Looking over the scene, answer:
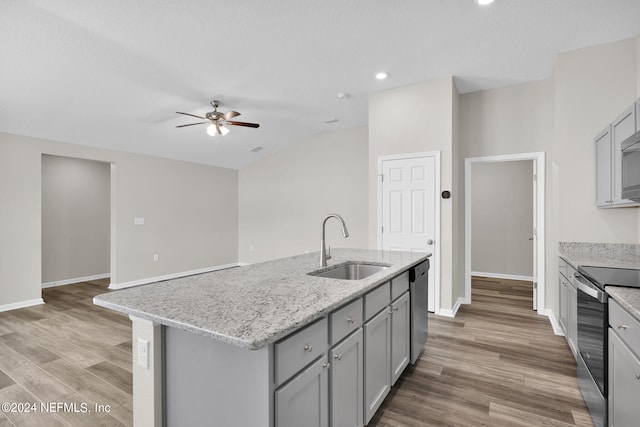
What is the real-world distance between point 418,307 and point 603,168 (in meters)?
2.17

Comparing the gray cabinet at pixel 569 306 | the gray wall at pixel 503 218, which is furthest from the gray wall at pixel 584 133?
the gray wall at pixel 503 218

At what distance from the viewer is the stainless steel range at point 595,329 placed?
5.68ft

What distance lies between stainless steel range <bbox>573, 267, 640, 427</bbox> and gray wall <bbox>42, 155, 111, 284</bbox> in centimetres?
756

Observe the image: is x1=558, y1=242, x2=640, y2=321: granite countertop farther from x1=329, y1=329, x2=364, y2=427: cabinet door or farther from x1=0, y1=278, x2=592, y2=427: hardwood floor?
x1=329, y1=329, x2=364, y2=427: cabinet door

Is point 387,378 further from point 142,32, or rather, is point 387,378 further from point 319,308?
point 142,32

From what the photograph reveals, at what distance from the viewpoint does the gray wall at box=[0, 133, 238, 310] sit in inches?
175

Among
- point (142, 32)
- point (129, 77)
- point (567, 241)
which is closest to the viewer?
point (142, 32)

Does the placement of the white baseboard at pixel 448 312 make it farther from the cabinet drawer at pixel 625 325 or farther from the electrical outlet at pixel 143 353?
the electrical outlet at pixel 143 353

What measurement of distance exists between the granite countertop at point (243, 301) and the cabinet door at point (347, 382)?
0.26m

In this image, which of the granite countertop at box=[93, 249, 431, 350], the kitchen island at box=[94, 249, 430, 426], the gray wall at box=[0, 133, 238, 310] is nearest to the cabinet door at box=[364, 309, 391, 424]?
the kitchen island at box=[94, 249, 430, 426]

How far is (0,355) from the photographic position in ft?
9.83

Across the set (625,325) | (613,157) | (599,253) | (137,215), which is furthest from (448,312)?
(137,215)

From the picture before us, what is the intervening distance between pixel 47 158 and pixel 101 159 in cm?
129

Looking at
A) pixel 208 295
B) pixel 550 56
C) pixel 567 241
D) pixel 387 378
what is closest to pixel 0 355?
pixel 208 295
